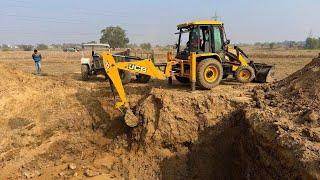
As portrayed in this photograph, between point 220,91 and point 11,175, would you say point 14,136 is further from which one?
point 220,91

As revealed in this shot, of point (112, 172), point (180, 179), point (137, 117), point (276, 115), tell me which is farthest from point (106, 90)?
point (276, 115)

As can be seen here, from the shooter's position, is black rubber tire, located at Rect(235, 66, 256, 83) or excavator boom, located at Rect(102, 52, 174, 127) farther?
black rubber tire, located at Rect(235, 66, 256, 83)

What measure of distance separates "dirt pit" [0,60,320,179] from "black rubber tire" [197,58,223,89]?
32cm

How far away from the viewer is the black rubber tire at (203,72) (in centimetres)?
1136

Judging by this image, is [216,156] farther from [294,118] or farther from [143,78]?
[143,78]

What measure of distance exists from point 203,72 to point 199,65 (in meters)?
0.24

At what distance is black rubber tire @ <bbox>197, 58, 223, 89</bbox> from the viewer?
1136 cm

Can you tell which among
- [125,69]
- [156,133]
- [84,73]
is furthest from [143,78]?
[156,133]

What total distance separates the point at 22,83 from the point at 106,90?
3.21 m

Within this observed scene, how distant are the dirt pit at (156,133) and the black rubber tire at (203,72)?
315mm

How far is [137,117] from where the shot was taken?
35.4 ft

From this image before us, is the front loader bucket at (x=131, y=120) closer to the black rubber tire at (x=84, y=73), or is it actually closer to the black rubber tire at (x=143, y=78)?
the black rubber tire at (x=143, y=78)

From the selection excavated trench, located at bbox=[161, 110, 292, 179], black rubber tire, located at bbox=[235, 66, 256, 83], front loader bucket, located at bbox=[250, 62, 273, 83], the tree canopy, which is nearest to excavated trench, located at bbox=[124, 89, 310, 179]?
excavated trench, located at bbox=[161, 110, 292, 179]

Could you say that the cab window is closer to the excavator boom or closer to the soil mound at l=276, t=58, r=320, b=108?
the excavator boom
